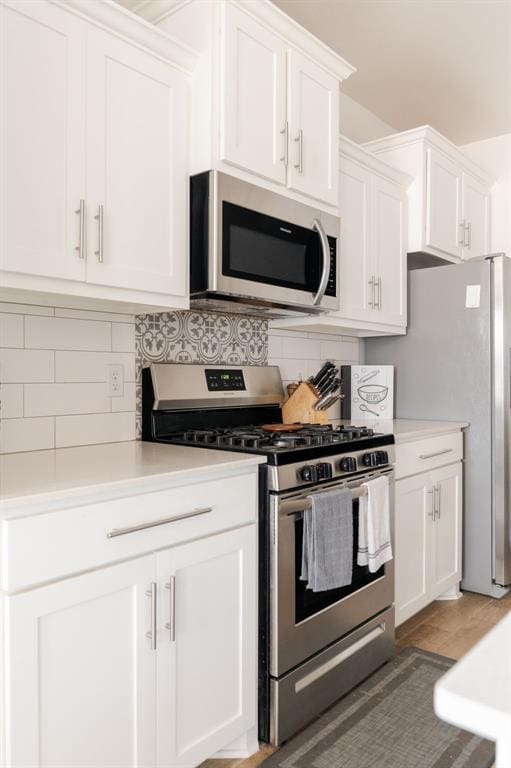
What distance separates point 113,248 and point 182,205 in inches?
12.8

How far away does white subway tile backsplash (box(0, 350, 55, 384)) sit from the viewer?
5.89ft

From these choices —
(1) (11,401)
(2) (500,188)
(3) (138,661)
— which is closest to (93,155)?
(1) (11,401)

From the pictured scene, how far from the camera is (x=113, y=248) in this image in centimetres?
171

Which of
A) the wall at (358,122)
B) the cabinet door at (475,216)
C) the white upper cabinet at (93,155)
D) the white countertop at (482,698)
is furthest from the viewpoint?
the cabinet door at (475,216)

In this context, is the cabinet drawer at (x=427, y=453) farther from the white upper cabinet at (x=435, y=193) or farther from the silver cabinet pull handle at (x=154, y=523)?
the silver cabinet pull handle at (x=154, y=523)

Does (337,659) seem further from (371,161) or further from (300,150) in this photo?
(371,161)

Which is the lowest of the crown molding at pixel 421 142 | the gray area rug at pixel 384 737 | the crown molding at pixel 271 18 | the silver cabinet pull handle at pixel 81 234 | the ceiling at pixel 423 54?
the gray area rug at pixel 384 737

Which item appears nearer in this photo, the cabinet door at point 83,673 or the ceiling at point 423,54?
the cabinet door at point 83,673

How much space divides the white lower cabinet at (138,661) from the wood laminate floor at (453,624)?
1029mm

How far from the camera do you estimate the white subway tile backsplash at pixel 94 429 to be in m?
1.95

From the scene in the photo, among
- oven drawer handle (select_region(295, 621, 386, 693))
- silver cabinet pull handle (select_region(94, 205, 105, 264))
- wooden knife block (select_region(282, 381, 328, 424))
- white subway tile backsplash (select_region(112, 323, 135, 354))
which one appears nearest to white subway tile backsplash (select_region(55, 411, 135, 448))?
white subway tile backsplash (select_region(112, 323, 135, 354))

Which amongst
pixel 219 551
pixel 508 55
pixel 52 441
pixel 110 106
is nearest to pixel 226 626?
pixel 219 551

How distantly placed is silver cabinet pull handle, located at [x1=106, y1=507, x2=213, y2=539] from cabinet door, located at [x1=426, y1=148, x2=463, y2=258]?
7.33 ft

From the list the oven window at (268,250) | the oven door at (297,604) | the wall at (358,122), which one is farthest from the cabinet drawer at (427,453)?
the wall at (358,122)
